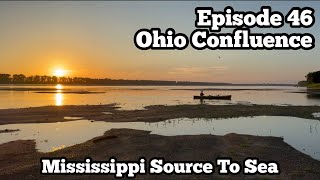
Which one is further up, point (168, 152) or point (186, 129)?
point (186, 129)

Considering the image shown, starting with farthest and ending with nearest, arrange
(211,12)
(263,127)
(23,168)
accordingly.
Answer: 1. (263,127)
2. (211,12)
3. (23,168)

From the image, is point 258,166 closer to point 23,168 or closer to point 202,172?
point 202,172

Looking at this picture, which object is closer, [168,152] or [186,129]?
[168,152]

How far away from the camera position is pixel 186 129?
32875 millimetres

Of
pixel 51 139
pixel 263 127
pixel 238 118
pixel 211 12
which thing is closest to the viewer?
pixel 211 12

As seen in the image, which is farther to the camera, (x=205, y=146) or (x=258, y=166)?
(x=205, y=146)

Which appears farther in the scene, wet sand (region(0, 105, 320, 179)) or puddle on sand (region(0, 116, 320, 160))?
puddle on sand (region(0, 116, 320, 160))

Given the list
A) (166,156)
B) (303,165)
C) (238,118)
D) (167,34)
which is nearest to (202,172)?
(166,156)

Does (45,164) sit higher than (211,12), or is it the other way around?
(211,12)

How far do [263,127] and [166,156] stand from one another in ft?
56.6

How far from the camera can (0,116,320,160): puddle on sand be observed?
26850 millimetres

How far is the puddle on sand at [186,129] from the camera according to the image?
26.9 meters

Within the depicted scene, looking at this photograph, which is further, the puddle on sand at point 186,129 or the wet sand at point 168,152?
the puddle on sand at point 186,129

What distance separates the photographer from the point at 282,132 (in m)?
31.9
